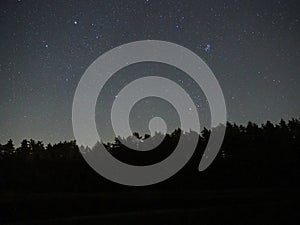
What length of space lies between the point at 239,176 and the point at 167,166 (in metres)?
11.7

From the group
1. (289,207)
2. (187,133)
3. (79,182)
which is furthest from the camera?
(187,133)

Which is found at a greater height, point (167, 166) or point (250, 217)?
point (167, 166)

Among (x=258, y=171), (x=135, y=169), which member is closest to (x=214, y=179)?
(x=258, y=171)

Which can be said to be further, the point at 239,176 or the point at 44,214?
the point at 239,176

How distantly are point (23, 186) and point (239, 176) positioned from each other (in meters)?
28.5

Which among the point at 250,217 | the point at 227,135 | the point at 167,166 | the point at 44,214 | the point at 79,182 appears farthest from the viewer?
the point at 227,135

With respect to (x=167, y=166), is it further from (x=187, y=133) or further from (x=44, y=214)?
(x=44, y=214)

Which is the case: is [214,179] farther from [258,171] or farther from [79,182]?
[79,182]

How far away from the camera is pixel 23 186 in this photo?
39312 mm

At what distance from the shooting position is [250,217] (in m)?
10.9

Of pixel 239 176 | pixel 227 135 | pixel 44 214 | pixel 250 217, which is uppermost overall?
pixel 227 135

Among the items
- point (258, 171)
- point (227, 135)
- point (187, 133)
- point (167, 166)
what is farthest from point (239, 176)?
point (187, 133)

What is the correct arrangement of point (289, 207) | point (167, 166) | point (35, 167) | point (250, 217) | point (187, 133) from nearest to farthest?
point (250, 217)
point (289, 207)
point (35, 167)
point (167, 166)
point (187, 133)

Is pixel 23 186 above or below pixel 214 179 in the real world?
above
